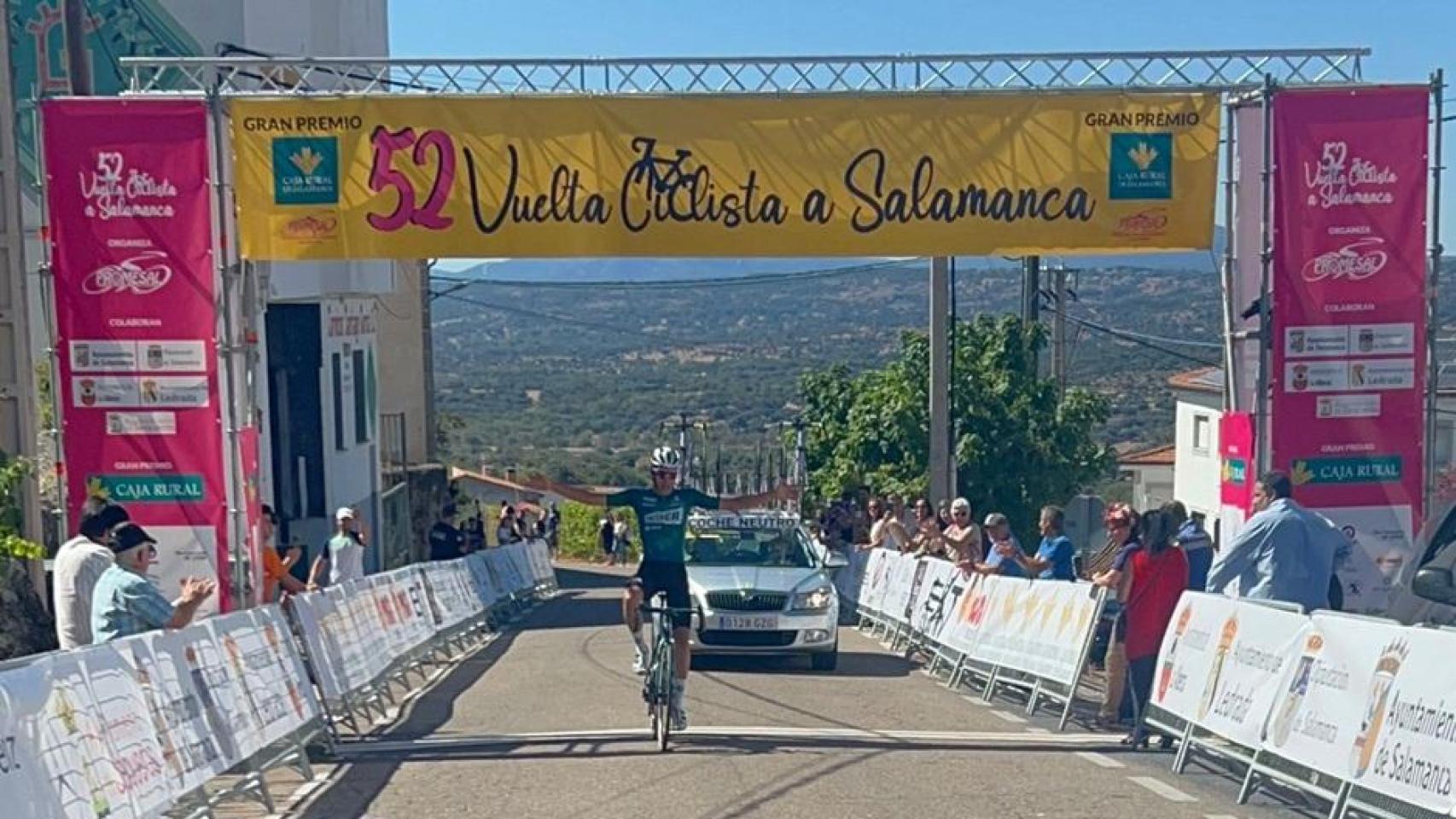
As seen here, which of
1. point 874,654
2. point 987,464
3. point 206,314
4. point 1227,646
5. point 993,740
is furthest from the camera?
point 987,464

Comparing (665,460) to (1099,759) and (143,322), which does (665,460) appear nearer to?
(1099,759)

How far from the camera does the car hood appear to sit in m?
16.1

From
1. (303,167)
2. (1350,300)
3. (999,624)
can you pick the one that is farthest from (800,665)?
(303,167)

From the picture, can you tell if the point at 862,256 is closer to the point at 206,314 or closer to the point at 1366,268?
the point at 1366,268

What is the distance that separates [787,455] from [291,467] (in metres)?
13.6

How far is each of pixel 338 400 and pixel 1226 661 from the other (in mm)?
23351

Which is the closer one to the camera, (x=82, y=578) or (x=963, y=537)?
(x=82, y=578)

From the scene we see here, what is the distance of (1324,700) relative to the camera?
8.41m

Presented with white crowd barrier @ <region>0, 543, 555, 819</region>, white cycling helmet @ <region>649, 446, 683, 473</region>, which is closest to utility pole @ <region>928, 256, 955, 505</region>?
white crowd barrier @ <region>0, 543, 555, 819</region>

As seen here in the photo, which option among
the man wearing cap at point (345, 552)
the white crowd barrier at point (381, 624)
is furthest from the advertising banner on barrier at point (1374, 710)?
the man wearing cap at point (345, 552)

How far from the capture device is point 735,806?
8789 millimetres

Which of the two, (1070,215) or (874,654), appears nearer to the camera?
(1070,215)

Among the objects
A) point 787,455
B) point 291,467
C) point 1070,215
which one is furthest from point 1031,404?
point 1070,215

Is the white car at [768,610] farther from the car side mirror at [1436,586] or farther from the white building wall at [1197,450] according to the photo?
the white building wall at [1197,450]
